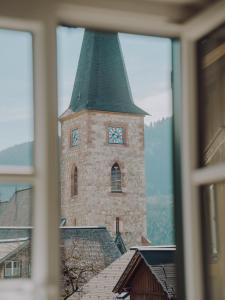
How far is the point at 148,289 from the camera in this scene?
41.9ft

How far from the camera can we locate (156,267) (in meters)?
12.5

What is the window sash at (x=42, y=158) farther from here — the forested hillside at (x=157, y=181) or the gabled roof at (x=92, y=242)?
the forested hillside at (x=157, y=181)

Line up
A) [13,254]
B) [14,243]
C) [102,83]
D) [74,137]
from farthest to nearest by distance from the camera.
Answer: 1. [74,137]
2. [102,83]
3. [13,254]
4. [14,243]

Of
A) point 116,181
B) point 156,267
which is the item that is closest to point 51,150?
point 156,267

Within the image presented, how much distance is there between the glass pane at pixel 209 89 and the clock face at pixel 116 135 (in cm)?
1665

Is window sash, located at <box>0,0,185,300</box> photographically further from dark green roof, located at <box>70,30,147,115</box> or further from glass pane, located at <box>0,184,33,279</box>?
dark green roof, located at <box>70,30,147,115</box>

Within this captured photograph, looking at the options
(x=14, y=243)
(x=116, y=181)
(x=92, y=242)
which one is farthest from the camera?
(x=116, y=181)

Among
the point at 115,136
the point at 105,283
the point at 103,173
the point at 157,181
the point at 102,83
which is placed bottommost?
the point at 105,283

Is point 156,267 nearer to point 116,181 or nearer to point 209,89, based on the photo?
point 116,181

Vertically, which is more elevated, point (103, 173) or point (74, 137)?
point (74, 137)

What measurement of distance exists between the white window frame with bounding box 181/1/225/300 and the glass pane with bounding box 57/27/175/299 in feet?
47.5

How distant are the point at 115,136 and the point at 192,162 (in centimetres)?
1690

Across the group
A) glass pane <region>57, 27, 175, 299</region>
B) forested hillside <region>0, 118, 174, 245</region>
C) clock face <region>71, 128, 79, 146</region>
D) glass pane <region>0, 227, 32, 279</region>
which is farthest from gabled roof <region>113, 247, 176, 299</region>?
clock face <region>71, 128, 79, 146</region>

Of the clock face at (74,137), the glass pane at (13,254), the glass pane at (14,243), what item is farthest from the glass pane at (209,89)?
the clock face at (74,137)
